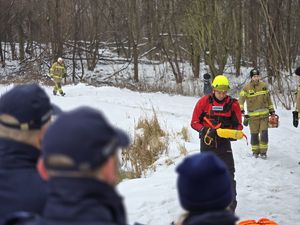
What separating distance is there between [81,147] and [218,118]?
192 inches

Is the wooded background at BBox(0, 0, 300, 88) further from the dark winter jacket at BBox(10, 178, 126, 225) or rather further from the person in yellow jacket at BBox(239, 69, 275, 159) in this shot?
the dark winter jacket at BBox(10, 178, 126, 225)

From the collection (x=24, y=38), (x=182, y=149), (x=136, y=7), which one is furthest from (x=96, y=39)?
(x=182, y=149)

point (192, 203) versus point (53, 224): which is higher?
point (53, 224)

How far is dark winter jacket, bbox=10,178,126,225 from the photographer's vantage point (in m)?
1.76

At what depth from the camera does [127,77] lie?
32719mm

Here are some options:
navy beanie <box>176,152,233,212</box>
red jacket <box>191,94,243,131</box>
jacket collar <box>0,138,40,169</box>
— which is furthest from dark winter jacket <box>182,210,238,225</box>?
red jacket <box>191,94,243,131</box>

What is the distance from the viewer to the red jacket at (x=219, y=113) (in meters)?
6.45

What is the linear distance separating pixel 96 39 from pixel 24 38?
28.4 ft

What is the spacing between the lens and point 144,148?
34.7ft

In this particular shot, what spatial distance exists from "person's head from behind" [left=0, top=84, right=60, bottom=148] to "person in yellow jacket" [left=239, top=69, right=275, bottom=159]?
7504 mm

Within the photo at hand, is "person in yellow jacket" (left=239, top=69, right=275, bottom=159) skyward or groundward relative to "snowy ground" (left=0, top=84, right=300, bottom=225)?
skyward

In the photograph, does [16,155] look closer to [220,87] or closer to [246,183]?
[220,87]

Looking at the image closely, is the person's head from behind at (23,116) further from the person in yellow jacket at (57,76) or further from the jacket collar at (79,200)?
the person in yellow jacket at (57,76)

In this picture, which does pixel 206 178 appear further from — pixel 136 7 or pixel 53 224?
pixel 136 7
